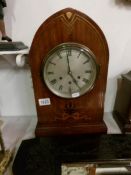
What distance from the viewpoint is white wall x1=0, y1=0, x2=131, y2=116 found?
3.04 ft

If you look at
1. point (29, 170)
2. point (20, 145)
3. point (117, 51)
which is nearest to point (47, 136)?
point (20, 145)

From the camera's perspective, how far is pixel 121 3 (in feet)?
3.02

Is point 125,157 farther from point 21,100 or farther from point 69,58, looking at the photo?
point 21,100

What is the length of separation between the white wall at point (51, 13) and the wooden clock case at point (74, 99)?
0.21m

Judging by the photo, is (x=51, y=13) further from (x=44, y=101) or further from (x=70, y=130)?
(x=70, y=130)

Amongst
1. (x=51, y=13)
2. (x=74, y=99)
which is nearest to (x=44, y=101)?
(x=74, y=99)

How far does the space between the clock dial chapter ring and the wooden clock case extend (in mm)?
20

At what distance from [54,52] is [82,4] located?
304 mm

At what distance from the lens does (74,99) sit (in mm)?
837

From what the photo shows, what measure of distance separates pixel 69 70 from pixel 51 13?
311 mm

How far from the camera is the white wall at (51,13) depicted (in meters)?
0.93

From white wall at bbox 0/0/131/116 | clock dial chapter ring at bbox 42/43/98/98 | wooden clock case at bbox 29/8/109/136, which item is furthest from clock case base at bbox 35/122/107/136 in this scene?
white wall at bbox 0/0/131/116

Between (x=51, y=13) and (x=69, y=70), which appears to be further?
(x=51, y=13)

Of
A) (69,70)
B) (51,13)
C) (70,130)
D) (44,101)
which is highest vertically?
(51,13)
